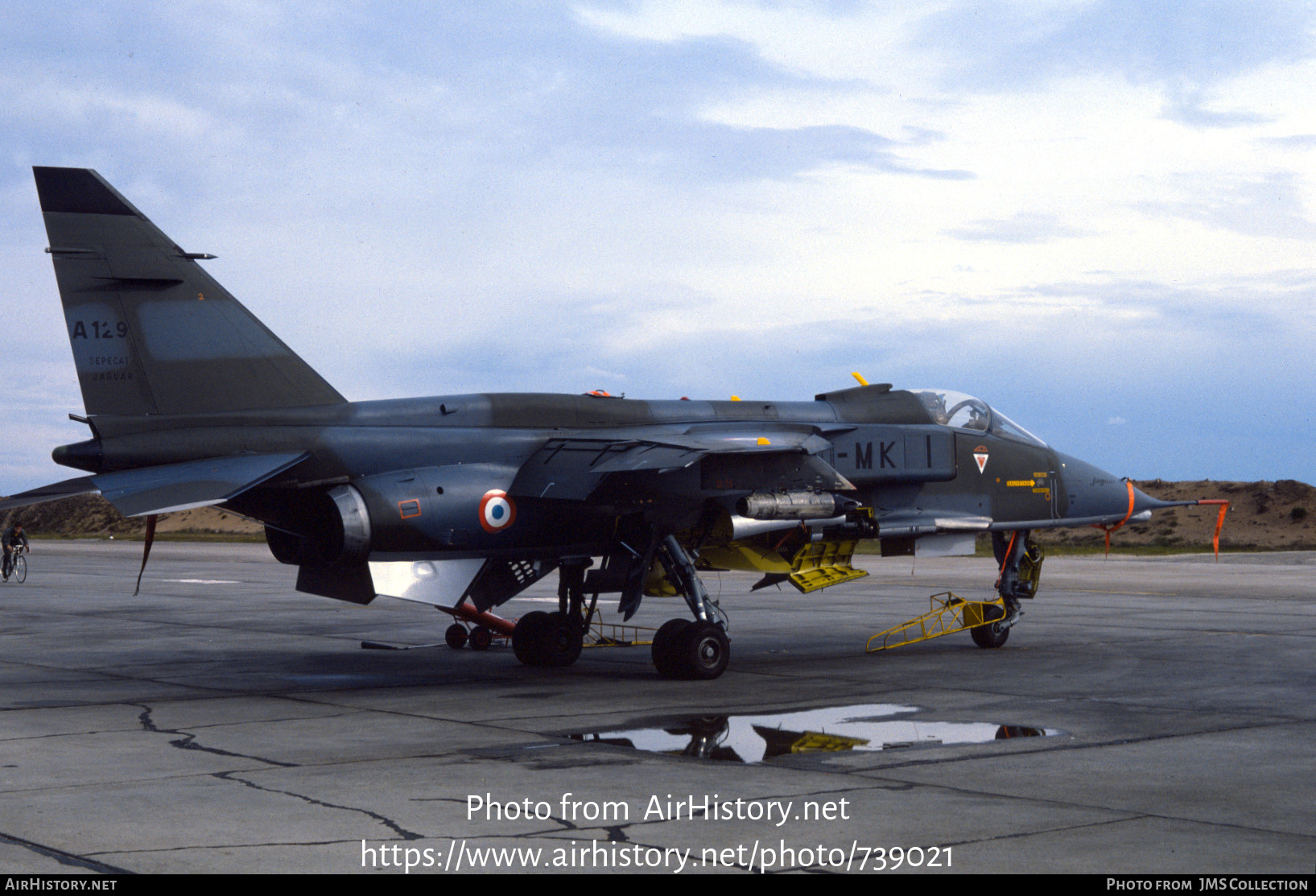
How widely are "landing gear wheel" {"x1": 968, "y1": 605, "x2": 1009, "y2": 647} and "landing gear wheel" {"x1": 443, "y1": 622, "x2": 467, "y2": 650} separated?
24.2 ft

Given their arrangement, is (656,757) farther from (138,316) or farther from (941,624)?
(941,624)

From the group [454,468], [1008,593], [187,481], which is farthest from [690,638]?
[1008,593]

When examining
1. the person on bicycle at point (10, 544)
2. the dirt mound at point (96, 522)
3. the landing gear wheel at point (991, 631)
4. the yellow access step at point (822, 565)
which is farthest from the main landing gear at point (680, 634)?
the dirt mound at point (96, 522)

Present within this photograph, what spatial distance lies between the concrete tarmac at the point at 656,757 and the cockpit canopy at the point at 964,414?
3091 mm

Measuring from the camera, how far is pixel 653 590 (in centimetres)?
1709

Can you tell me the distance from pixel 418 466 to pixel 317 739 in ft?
13.0

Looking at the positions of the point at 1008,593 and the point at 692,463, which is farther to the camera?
the point at 1008,593

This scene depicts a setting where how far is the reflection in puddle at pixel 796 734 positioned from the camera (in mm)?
10289

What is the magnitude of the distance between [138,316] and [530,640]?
6222 mm

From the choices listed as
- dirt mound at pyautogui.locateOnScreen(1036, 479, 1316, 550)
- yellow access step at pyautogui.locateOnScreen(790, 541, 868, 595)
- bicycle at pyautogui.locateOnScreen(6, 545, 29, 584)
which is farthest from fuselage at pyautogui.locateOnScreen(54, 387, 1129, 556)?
dirt mound at pyautogui.locateOnScreen(1036, 479, 1316, 550)

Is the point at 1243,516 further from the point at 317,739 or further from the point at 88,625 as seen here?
the point at 317,739

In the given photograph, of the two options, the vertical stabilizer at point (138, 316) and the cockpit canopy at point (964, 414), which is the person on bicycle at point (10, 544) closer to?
the vertical stabilizer at point (138, 316)

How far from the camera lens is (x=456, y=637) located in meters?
19.2

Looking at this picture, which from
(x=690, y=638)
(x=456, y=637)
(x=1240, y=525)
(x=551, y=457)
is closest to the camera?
(x=690, y=638)
